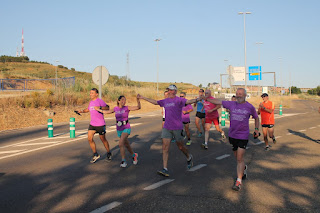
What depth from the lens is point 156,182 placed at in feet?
19.7

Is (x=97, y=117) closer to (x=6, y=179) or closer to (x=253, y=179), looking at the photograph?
(x=6, y=179)

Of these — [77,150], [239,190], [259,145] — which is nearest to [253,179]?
[239,190]

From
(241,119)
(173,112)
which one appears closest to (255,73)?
(173,112)

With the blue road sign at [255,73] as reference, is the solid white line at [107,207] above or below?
below

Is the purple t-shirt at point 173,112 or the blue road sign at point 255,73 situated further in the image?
the blue road sign at point 255,73

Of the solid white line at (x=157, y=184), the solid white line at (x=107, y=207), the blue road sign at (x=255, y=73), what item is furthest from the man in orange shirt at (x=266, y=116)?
the blue road sign at (x=255, y=73)

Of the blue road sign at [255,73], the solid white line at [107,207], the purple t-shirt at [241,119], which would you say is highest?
the blue road sign at [255,73]

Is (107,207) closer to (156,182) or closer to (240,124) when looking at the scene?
(156,182)

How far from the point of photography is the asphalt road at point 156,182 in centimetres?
477

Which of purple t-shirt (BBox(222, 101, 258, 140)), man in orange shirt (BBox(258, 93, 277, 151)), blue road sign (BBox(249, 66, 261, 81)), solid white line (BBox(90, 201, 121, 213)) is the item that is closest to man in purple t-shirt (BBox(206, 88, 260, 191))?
purple t-shirt (BBox(222, 101, 258, 140))

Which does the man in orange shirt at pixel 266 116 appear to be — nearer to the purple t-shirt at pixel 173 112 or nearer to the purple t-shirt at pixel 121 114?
the purple t-shirt at pixel 173 112

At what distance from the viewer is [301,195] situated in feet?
17.3

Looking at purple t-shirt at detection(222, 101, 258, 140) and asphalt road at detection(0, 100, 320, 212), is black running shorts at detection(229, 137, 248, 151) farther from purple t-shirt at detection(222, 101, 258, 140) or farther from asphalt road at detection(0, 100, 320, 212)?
asphalt road at detection(0, 100, 320, 212)

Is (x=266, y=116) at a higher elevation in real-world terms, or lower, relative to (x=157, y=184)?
higher
